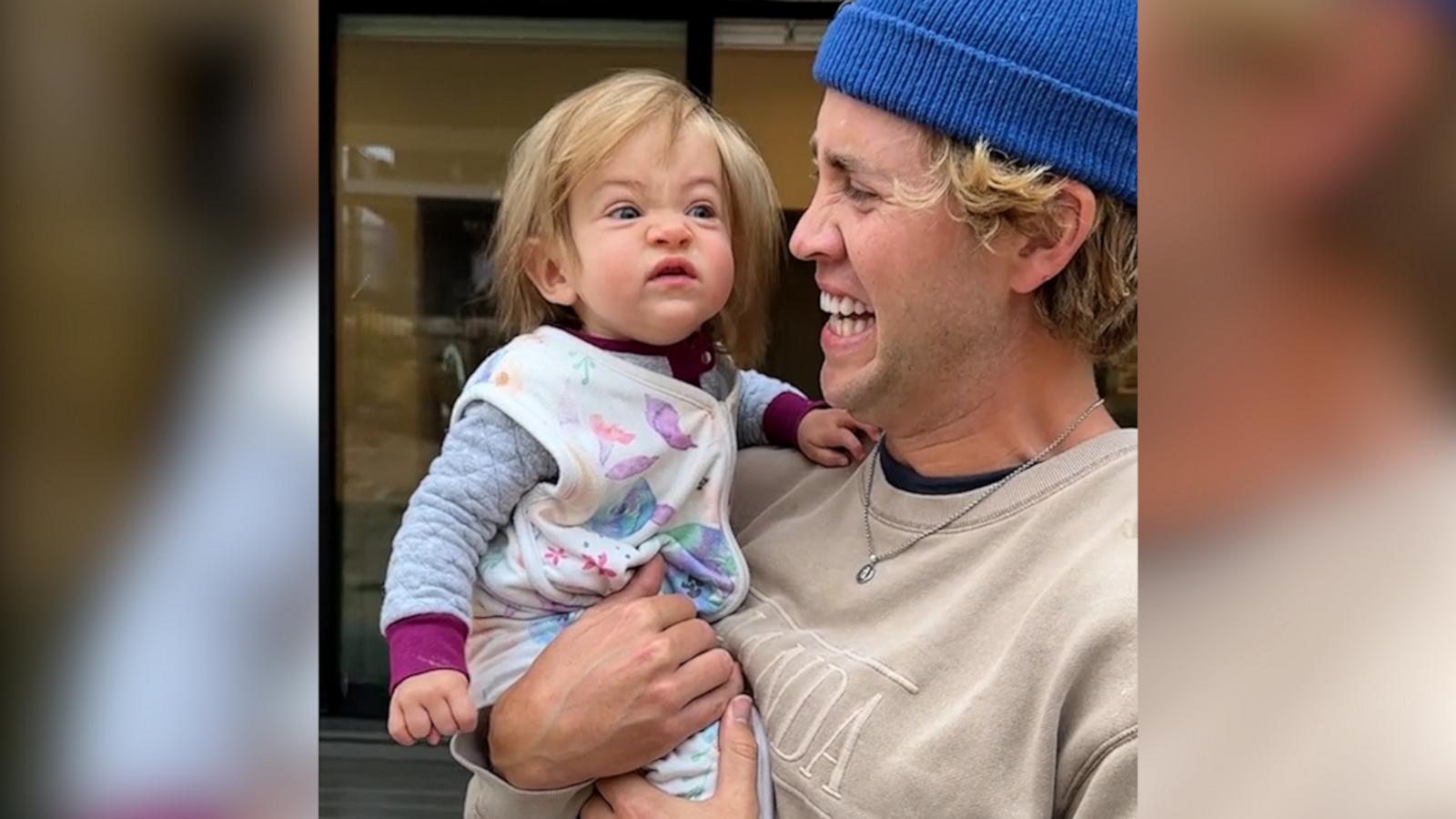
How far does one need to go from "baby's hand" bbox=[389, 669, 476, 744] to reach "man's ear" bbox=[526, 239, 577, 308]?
0.43 m

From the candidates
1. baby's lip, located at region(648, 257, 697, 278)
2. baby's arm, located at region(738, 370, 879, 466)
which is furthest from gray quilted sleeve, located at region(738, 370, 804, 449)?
baby's lip, located at region(648, 257, 697, 278)

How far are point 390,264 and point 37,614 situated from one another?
339cm

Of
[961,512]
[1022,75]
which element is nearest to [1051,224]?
[1022,75]

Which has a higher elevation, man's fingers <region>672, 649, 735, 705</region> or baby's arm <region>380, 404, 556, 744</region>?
baby's arm <region>380, 404, 556, 744</region>

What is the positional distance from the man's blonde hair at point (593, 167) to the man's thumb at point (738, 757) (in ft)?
1.59

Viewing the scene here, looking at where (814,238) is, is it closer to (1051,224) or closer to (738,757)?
(1051,224)

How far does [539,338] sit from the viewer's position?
125 cm

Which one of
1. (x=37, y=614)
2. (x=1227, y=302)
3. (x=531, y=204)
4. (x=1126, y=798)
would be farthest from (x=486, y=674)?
(x=1227, y=302)

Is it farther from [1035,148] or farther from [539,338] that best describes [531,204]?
[1035,148]

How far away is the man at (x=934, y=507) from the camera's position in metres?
0.91

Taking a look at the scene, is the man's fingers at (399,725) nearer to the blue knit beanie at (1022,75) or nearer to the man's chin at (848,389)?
the man's chin at (848,389)

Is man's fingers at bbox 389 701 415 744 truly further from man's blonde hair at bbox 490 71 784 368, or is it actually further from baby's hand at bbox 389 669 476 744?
man's blonde hair at bbox 490 71 784 368

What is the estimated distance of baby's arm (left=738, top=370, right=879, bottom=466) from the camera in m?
1.32

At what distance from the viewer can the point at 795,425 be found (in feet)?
4.57
